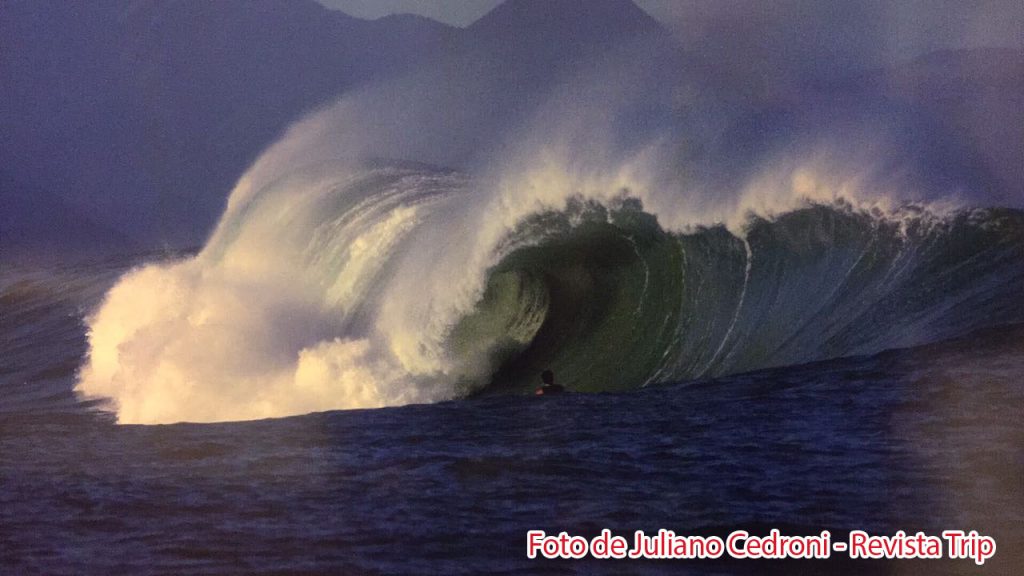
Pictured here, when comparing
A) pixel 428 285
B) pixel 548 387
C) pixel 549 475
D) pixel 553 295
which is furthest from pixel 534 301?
pixel 549 475

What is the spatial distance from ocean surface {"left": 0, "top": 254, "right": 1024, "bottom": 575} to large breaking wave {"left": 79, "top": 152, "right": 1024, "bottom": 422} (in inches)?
35.8

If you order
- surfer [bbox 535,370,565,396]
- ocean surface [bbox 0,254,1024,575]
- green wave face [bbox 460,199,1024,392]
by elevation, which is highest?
green wave face [bbox 460,199,1024,392]

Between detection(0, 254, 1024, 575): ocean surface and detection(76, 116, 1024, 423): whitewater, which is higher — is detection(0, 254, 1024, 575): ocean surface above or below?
below

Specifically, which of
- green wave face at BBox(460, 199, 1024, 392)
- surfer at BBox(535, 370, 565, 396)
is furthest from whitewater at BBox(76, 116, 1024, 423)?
surfer at BBox(535, 370, 565, 396)

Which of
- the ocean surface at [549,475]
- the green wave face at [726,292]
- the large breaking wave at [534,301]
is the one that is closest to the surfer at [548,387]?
the ocean surface at [549,475]

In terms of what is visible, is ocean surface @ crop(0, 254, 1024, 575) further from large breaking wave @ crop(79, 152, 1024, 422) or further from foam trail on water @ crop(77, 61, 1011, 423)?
foam trail on water @ crop(77, 61, 1011, 423)

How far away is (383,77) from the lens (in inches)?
3196

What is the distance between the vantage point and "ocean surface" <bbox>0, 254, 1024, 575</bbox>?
24.7ft

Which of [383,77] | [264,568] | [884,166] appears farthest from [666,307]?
[383,77]

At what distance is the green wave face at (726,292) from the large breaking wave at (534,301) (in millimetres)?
26

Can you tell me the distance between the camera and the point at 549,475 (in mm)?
9219

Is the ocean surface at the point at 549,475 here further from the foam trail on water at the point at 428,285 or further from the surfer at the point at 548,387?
the foam trail on water at the point at 428,285

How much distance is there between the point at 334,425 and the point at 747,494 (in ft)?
16.8

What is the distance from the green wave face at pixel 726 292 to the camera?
564 inches
